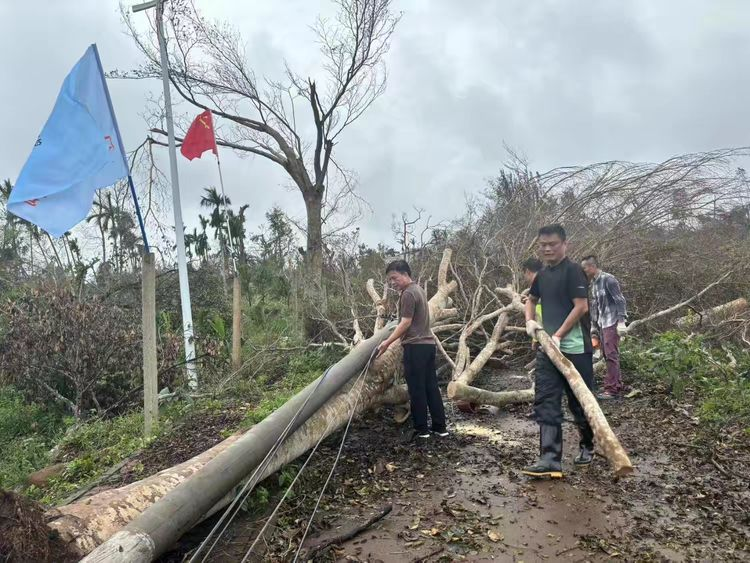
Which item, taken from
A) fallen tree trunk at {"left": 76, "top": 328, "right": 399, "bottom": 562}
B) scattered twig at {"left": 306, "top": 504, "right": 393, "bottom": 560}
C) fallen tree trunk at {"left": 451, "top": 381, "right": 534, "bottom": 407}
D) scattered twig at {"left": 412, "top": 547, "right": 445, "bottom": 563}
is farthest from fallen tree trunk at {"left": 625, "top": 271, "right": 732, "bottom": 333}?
scattered twig at {"left": 412, "top": 547, "right": 445, "bottom": 563}

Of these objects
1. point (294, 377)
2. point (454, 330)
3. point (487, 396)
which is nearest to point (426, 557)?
point (487, 396)

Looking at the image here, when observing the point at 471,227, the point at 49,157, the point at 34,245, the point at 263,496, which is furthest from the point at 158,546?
the point at 34,245

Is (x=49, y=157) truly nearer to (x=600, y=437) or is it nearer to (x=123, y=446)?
(x=123, y=446)

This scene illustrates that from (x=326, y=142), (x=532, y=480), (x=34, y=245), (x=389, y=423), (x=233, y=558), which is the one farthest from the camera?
(x=34, y=245)

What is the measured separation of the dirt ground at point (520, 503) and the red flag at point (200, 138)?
637cm

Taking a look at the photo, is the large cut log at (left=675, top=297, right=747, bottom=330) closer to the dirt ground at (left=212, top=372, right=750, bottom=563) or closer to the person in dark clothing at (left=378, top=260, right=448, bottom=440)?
the dirt ground at (left=212, top=372, right=750, bottom=563)

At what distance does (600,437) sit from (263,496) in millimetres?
2160

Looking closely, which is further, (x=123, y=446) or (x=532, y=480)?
(x=123, y=446)

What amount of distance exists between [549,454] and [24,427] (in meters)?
7.83

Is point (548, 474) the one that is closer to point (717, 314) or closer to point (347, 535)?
point (347, 535)

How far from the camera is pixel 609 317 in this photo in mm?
5809

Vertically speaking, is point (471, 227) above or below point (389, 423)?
above

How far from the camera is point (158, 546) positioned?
93.1 inches

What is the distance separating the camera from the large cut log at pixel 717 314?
777 cm
